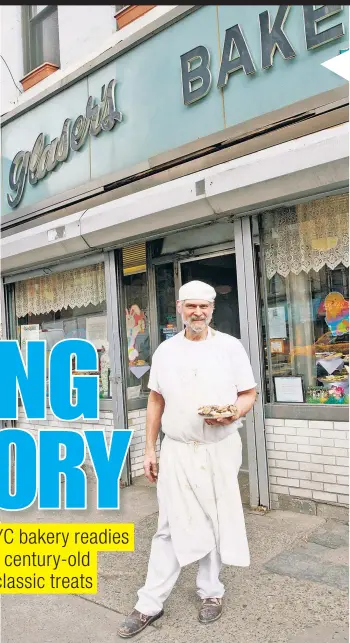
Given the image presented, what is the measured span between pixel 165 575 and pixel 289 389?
2.40m

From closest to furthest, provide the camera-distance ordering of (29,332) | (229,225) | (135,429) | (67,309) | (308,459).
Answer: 1. (308,459)
2. (229,225)
3. (135,429)
4. (67,309)
5. (29,332)

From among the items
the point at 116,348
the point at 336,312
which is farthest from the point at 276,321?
the point at 116,348

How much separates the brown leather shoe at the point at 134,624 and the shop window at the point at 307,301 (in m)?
2.46


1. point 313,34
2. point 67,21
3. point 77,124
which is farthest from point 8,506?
point 67,21

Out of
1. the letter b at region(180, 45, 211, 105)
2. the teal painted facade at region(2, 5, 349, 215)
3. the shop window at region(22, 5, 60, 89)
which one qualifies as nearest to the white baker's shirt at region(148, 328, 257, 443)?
the teal painted facade at region(2, 5, 349, 215)

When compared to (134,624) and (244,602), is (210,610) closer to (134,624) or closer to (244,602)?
(244,602)

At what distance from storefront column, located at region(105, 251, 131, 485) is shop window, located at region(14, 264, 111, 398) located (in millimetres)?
395

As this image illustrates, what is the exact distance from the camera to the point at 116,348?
6.25 m

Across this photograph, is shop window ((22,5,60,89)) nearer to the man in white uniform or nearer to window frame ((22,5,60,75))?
window frame ((22,5,60,75))

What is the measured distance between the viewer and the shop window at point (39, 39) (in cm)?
796

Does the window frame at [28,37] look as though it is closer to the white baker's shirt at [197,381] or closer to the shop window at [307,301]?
the shop window at [307,301]

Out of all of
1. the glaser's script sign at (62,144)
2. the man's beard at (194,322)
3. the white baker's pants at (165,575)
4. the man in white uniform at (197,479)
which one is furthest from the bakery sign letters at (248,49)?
the white baker's pants at (165,575)

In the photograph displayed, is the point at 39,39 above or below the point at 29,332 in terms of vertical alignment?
above

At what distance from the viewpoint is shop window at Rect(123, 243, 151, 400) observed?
6.62 metres
